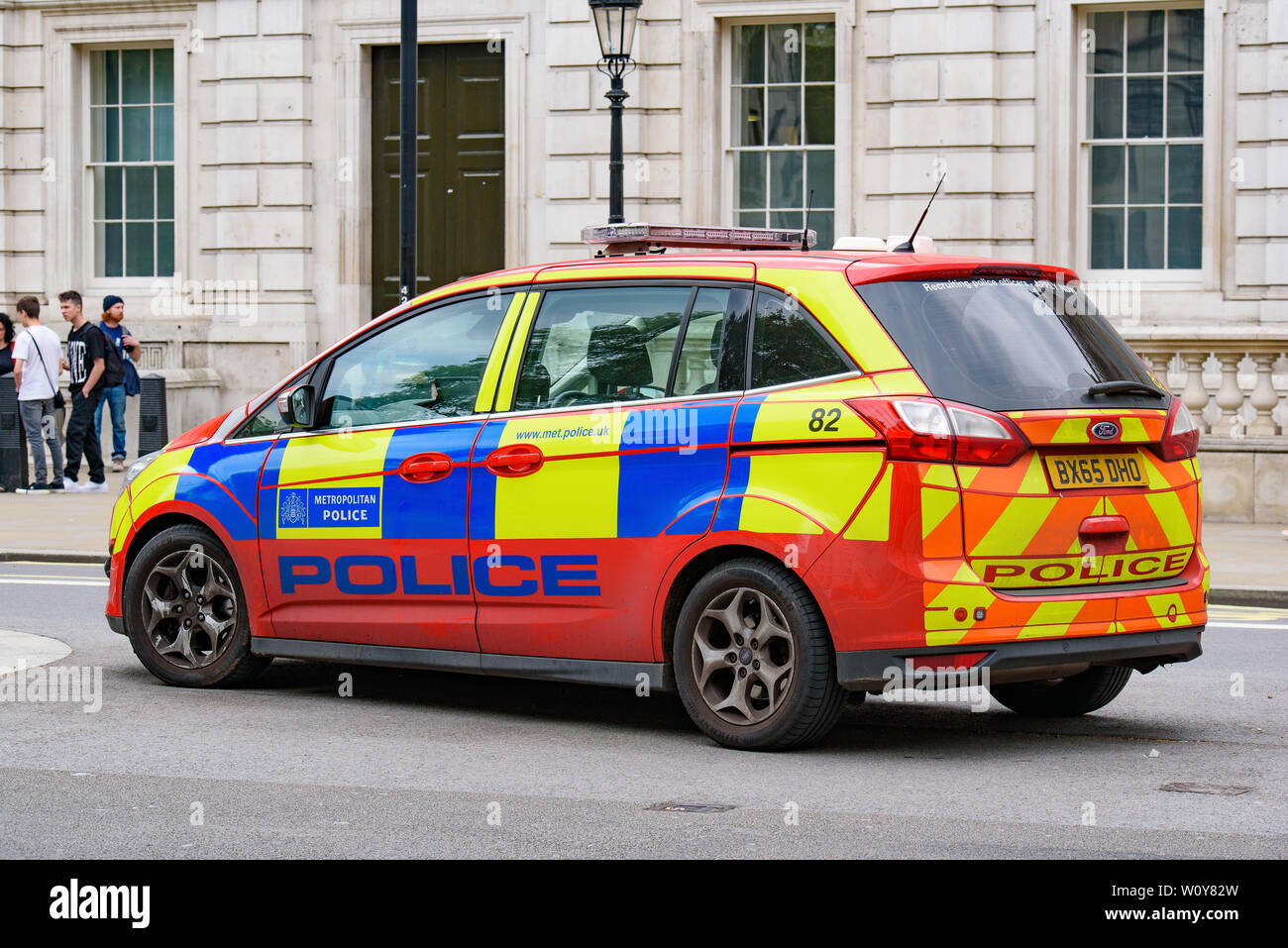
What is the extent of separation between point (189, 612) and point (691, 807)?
3.24 meters

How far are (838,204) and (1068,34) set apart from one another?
9.36ft

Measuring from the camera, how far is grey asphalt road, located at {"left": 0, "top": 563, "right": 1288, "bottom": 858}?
18.3ft

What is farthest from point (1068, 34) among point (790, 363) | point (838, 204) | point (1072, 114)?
point (790, 363)

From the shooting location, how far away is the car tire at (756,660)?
662 centimetres

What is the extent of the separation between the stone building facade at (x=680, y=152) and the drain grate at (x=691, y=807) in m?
11.7

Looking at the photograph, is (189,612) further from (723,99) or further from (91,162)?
(91,162)

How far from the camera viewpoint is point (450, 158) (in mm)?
21625

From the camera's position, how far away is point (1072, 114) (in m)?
19.1

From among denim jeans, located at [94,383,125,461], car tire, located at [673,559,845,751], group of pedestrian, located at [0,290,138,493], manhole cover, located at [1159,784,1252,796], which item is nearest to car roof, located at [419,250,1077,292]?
car tire, located at [673,559,845,751]

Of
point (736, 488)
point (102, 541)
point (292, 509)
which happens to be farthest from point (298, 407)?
point (102, 541)

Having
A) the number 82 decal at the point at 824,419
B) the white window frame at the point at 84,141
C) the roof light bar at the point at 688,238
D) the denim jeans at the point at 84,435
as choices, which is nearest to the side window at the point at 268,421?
the roof light bar at the point at 688,238

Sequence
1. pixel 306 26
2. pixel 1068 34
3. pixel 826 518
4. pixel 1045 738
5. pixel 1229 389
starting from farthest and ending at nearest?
pixel 306 26 → pixel 1068 34 → pixel 1229 389 → pixel 1045 738 → pixel 826 518

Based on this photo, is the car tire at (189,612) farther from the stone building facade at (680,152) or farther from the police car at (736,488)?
the stone building facade at (680,152)
